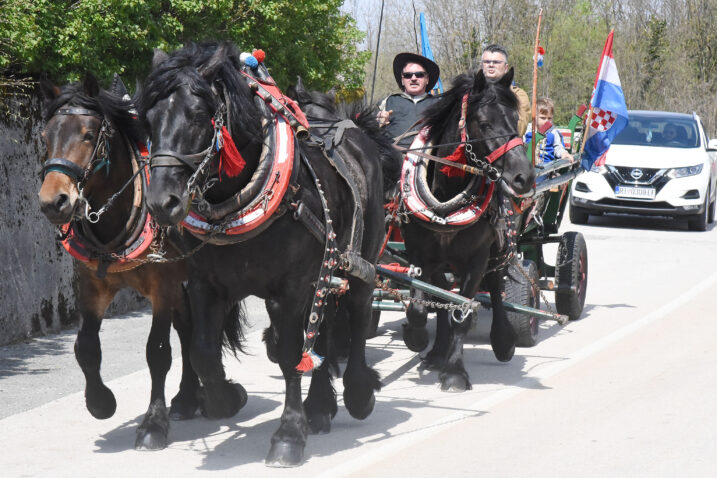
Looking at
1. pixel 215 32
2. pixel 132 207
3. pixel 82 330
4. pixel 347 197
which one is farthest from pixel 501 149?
pixel 215 32

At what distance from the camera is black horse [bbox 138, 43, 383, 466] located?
4.37 meters

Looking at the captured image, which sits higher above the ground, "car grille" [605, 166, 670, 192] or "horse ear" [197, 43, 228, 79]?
"horse ear" [197, 43, 228, 79]

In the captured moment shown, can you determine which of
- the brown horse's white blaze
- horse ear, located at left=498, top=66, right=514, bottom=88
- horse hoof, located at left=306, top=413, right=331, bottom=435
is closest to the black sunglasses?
horse ear, located at left=498, top=66, right=514, bottom=88

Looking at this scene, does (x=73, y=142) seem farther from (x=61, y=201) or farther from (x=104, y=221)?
(x=104, y=221)

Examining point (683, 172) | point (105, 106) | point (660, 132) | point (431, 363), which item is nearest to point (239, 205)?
point (105, 106)

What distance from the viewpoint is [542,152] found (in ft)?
31.6

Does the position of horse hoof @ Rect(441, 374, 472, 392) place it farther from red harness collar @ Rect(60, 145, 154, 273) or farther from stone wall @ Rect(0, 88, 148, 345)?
stone wall @ Rect(0, 88, 148, 345)

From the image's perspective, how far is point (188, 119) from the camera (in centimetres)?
438

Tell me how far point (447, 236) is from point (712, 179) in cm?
1259

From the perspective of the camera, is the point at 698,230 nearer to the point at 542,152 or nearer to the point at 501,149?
the point at 542,152

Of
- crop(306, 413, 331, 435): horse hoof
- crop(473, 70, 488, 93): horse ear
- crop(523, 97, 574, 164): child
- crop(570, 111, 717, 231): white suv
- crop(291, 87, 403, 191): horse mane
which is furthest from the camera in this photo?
crop(570, 111, 717, 231): white suv

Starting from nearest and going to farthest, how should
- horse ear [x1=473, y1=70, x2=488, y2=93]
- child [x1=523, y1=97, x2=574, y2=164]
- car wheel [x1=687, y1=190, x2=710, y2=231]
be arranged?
horse ear [x1=473, y1=70, x2=488, y2=93] → child [x1=523, y1=97, x2=574, y2=164] → car wheel [x1=687, y1=190, x2=710, y2=231]

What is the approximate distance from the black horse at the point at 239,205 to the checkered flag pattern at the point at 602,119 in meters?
3.90

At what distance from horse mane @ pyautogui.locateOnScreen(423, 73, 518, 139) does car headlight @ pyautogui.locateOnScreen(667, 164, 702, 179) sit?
1087 cm
